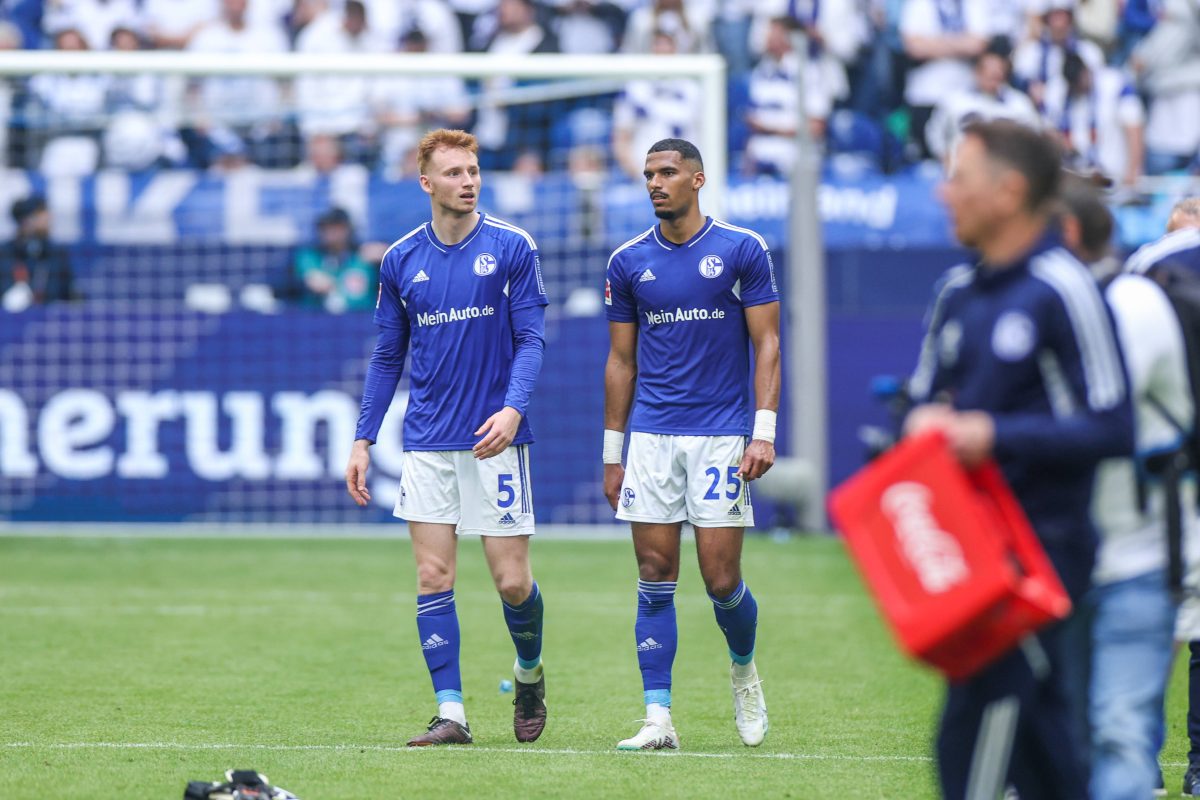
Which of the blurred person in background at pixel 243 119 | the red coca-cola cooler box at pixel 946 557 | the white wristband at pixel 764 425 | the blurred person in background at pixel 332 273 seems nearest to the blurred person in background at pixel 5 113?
the blurred person in background at pixel 243 119

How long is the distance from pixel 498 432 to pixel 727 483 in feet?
3.13

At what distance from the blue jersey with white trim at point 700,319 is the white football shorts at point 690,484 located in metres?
0.06

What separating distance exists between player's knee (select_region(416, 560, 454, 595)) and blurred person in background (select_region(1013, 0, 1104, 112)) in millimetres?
13151

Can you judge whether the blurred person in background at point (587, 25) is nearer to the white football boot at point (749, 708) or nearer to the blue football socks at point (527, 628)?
the blue football socks at point (527, 628)

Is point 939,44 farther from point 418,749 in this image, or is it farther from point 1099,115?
point 418,749

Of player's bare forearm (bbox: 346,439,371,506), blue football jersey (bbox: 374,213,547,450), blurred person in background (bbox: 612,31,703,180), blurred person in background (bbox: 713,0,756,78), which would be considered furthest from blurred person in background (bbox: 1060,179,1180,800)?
blurred person in background (bbox: 713,0,756,78)

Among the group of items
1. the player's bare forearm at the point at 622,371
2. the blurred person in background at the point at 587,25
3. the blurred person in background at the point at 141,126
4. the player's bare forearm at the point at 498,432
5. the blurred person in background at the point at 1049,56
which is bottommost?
the player's bare forearm at the point at 498,432

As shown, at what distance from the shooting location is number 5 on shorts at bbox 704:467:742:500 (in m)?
7.39

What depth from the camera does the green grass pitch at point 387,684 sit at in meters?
6.53

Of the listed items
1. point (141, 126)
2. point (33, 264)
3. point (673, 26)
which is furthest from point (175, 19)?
point (673, 26)

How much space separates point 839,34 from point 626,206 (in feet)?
15.3

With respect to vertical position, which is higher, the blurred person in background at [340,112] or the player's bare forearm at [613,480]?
the blurred person in background at [340,112]

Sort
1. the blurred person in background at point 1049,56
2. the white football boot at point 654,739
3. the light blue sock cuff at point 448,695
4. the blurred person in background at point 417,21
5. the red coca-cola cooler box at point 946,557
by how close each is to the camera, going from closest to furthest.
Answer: the red coca-cola cooler box at point 946,557 → the white football boot at point 654,739 → the light blue sock cuff at point 448,695 → the blurred person in background at point 1049,56 → the blurred person in background at point 417,21

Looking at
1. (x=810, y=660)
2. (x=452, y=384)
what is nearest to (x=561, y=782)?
(x=452, y=384)
